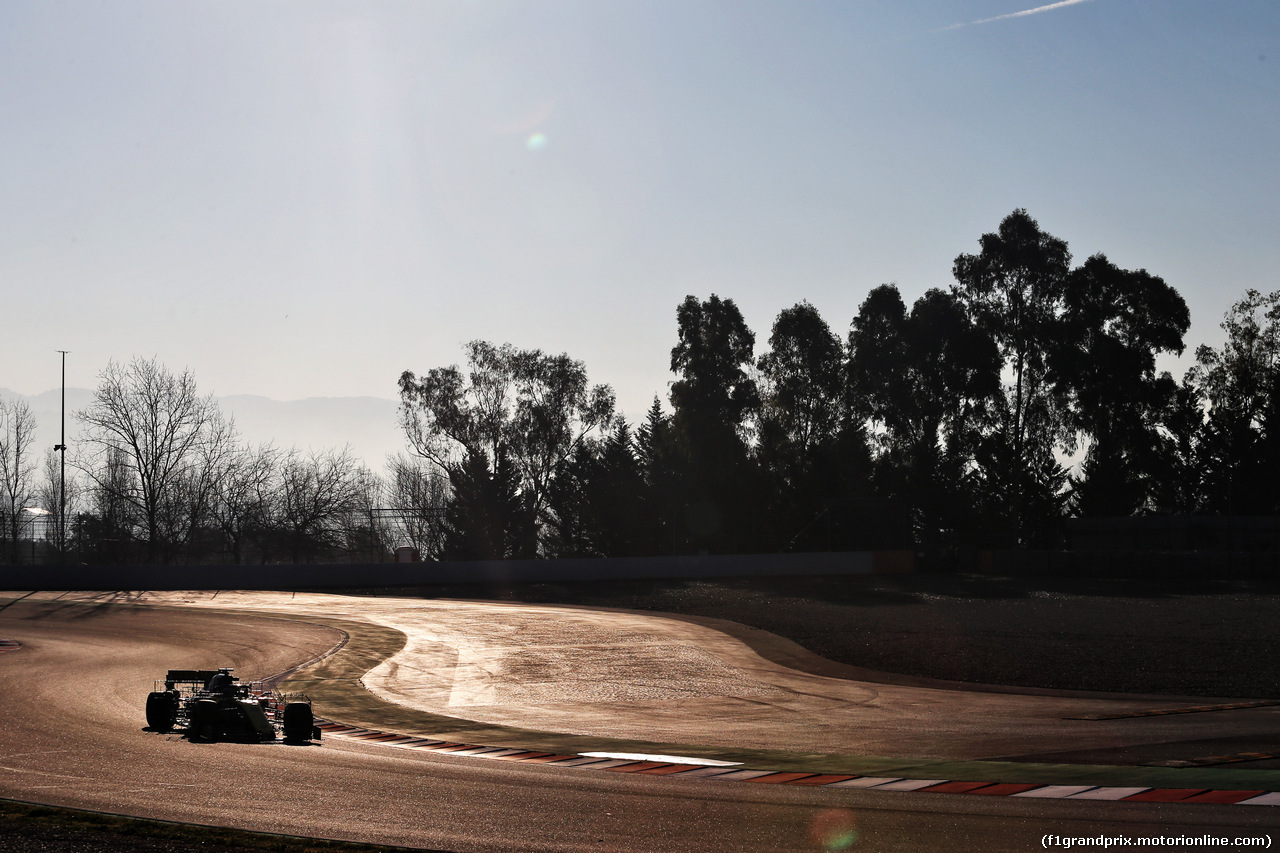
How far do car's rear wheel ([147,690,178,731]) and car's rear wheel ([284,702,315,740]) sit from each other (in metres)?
2.09

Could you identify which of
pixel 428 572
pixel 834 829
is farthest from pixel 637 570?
pixel 834 829

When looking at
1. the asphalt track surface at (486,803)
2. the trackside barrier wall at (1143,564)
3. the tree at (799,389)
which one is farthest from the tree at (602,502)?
the asphalt track surface at (486,803)

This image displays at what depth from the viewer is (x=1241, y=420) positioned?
2662 inches

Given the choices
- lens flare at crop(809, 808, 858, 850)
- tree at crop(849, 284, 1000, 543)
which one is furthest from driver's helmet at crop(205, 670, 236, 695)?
tree at crop(849, 284, 1000, 543)

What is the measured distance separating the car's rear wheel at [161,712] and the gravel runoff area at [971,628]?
186 inches

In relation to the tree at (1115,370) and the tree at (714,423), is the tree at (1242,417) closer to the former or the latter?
the tree at (1115,370)

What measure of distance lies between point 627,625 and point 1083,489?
4326 cm

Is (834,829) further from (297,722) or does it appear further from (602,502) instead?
(602,502)

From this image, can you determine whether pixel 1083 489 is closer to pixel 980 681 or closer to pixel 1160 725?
pixel 980 681

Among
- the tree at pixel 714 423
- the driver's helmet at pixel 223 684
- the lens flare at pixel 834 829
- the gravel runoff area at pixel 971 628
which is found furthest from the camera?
the tree at pixel 714 423

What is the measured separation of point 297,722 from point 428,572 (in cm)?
4212

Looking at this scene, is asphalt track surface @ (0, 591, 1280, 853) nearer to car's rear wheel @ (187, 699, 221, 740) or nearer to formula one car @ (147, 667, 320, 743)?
car's rear wheel @ (187, 699, 221, 740)

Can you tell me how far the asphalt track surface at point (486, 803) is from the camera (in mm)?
8531

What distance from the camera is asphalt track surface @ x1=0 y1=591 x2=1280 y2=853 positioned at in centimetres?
853
